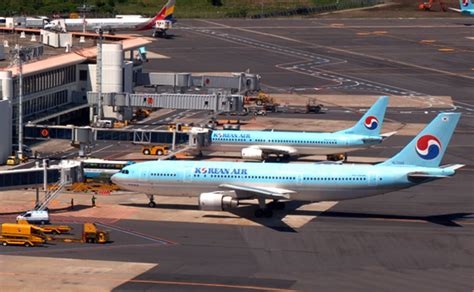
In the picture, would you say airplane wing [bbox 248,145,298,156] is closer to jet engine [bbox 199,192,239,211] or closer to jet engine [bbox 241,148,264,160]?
jet engine [bbox 241,148,264,160]

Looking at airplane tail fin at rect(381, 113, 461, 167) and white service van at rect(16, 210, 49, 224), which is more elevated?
airplane tail fin at rect(381, 113, 461, 167)

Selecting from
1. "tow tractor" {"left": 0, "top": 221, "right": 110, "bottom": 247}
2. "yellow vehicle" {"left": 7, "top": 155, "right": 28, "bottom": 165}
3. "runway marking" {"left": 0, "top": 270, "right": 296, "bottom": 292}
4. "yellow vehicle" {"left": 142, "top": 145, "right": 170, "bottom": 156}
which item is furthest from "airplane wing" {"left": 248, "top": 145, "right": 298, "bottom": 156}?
"runway marking" {"left": 0, "top": 270, "right": 296, "bottom": 292}

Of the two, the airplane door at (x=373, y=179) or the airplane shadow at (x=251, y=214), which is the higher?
the airplane door at (x=373, y=179)

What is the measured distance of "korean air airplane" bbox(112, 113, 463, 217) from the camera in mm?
91250

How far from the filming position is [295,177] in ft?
305

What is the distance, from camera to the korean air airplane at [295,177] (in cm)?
9125

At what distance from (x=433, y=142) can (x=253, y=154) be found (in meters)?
34.2

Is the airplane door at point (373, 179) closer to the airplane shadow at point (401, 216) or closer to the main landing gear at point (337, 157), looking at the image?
the airplane shadow at point (401, 216)

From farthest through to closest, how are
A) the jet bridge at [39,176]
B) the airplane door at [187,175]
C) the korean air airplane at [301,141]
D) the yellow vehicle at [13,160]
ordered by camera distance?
the korean air airplane at [301,141] → the yellow vehicle at [13,160] → the airplane door at [187,175] → the jet bridge at [39,176]

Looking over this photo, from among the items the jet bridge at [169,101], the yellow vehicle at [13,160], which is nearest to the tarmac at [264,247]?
the yellow vehicle at [13,160]

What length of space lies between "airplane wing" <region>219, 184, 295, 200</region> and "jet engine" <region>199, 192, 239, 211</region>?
Answer: 1.14 m

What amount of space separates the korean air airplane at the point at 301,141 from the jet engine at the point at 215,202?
1209 inches

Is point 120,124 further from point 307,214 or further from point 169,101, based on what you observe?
point 307,214

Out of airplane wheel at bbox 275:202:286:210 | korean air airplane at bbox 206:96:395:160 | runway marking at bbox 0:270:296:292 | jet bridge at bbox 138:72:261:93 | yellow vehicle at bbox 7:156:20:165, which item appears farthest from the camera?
jet bridge at bbox 138:72:261:93
